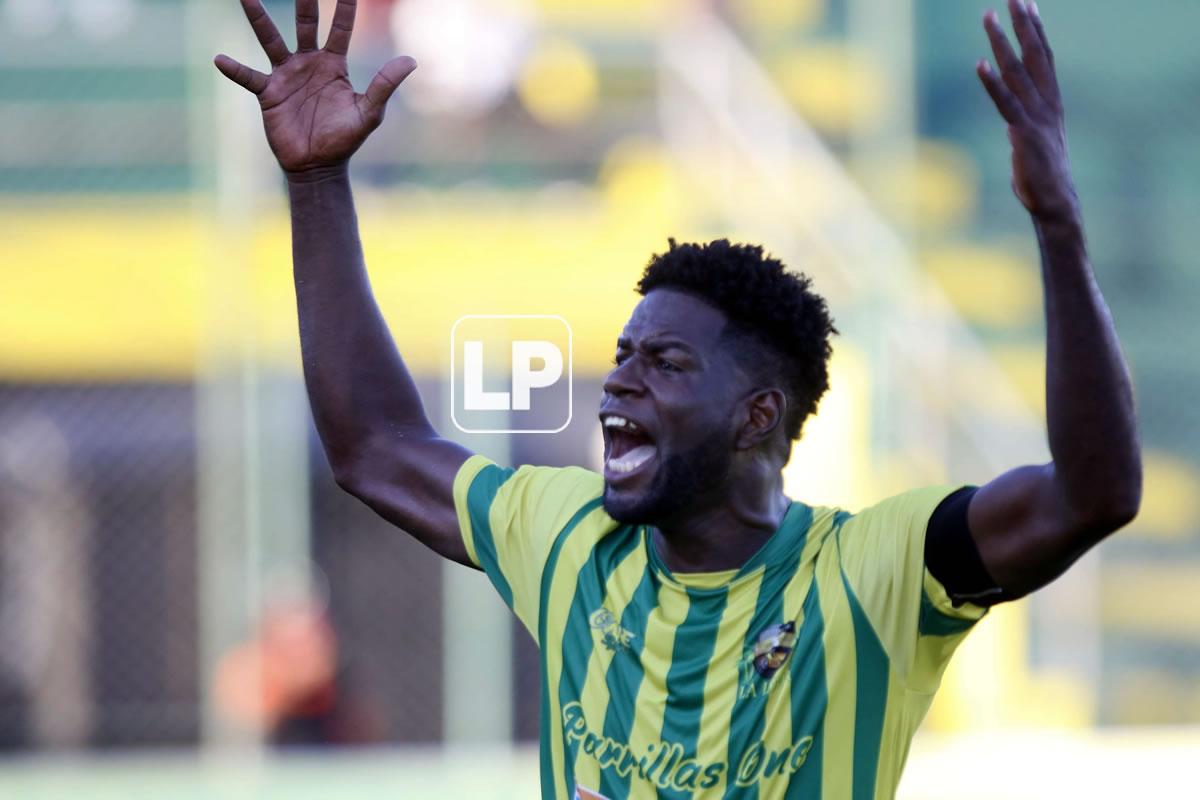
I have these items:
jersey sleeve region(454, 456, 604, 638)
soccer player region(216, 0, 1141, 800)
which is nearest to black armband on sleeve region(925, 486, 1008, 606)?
soccer player region(216, 0, 1141, 800)

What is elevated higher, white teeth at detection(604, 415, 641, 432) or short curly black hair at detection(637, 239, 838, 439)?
short curly black hair at detection(637, 239, 838, 439)

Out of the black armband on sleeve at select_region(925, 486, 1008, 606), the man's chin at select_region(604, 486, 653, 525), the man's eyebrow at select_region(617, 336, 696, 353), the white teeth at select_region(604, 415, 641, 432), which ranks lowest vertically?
the black armband on sleeve at select_region(925, 486, 1008, 606)

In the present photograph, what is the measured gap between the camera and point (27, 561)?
26.3 ft

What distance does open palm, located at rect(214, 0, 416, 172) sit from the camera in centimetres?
276

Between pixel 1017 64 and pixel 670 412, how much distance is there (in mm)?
769

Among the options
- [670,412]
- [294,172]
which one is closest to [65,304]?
[294,172]

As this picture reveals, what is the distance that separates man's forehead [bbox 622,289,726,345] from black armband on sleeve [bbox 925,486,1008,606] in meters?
0.49

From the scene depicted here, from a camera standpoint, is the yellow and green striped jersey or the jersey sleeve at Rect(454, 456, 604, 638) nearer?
the yellow and green striped jersey

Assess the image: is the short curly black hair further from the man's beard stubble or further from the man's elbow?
the man's elbow

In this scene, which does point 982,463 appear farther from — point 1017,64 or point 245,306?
point 1017,64

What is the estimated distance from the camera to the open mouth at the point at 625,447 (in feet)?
8.43

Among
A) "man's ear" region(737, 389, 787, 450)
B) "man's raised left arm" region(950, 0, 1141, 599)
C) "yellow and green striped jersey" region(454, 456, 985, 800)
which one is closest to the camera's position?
"man's raised left arm" region(950, 0, 1141, 599)

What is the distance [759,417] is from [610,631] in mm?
413

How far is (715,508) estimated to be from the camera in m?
2.62
